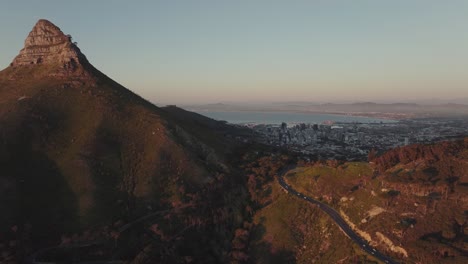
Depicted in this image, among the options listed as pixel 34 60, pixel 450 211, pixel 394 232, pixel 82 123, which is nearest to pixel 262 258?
pixel 394 232

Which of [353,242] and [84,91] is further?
[84,91]

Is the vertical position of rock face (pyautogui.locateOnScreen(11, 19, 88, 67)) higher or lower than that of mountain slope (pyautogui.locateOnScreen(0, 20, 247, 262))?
higher

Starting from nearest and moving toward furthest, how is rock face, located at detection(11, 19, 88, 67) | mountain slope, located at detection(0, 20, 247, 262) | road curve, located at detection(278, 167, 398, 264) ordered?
road curve, located at detection(278, 167, 398, 264)
mountain slope, located at detection(0, 20, 247, 262)
rock face, located at detection(11, 19, 88, 67)

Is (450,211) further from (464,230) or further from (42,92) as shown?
(42,92)

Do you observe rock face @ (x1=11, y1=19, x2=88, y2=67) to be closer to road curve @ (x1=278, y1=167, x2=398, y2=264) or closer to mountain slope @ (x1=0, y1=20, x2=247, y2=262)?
mountain slope @ (x1=0, y1=20, x2=247, y2=262)

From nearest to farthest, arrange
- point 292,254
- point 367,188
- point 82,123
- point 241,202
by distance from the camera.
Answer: point 292,254 → point 367,188 → point 241,202 → point 82,123

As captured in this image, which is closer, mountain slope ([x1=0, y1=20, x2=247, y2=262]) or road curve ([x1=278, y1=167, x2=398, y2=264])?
road curve ([x1=278, y1=167, x2=398, y2=264])

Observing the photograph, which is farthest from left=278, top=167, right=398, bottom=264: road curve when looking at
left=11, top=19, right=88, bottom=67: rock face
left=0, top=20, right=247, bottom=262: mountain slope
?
left=11, top=19, right=88, bottom=67: rock face
